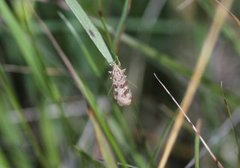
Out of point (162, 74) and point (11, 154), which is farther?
point (162, 74)

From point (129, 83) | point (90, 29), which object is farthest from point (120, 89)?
point (129, 83)

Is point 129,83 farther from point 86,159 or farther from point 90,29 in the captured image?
point 90,29

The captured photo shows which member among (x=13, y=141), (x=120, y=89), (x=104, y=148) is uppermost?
(x=120, y=89)

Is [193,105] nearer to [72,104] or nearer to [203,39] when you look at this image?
[203,39]

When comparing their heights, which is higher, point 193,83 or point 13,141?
point 193,83

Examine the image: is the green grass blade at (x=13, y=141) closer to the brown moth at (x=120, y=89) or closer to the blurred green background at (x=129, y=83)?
the blurred green background at (x=129, y=83)

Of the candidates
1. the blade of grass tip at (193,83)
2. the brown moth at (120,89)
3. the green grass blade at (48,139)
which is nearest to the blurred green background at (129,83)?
the green grass blade at (48,139)

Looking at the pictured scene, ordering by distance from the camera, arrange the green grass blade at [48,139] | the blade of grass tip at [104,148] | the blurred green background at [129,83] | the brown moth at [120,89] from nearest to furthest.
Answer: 1. the brown moth at [120,89]
2. the blade of grass tip at [104,148]
3. the green grass blade at [48,139]
4. the blurred green background at [129,83]

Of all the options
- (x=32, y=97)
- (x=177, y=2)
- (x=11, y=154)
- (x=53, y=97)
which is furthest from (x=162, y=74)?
(x=53, y=97)
